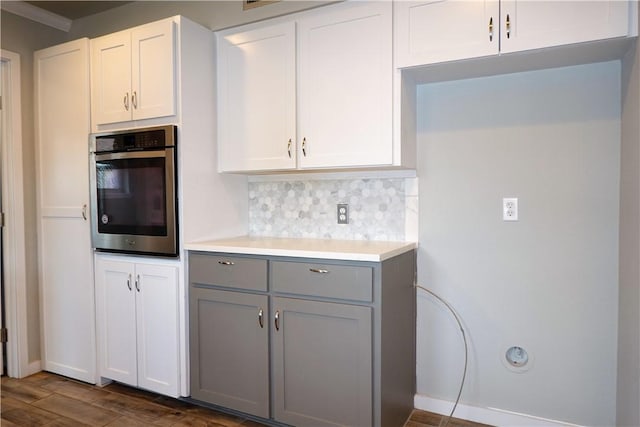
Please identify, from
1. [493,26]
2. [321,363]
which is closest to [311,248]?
[321,363]

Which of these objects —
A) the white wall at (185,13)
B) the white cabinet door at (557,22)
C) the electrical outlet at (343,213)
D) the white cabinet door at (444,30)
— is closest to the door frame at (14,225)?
the white wall at (185,13)

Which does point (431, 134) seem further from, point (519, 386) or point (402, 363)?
point (519, 386)

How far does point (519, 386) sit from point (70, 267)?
2715mm

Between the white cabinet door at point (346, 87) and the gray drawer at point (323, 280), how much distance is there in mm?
560

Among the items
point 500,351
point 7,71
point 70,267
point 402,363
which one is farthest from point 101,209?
point 500,351

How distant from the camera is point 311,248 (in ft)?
6.86

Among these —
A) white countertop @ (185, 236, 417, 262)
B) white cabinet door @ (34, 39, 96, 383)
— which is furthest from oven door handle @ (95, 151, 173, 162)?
Answer: white countertop @ (185, 236, 417, 262)

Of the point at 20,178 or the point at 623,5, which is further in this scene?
the point at 20,178

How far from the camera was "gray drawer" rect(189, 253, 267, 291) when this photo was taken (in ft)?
7.03

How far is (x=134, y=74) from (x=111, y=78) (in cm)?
19

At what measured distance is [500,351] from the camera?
87.1 inches

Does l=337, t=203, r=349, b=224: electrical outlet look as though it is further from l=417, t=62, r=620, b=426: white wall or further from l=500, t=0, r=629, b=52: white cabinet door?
l=500, t=0, r=629, b=52: white cabinet door

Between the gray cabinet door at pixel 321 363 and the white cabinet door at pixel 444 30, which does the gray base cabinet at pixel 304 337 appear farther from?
the white cabinet door at pixel 444 30

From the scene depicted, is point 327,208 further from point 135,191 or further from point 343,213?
point 135,191
